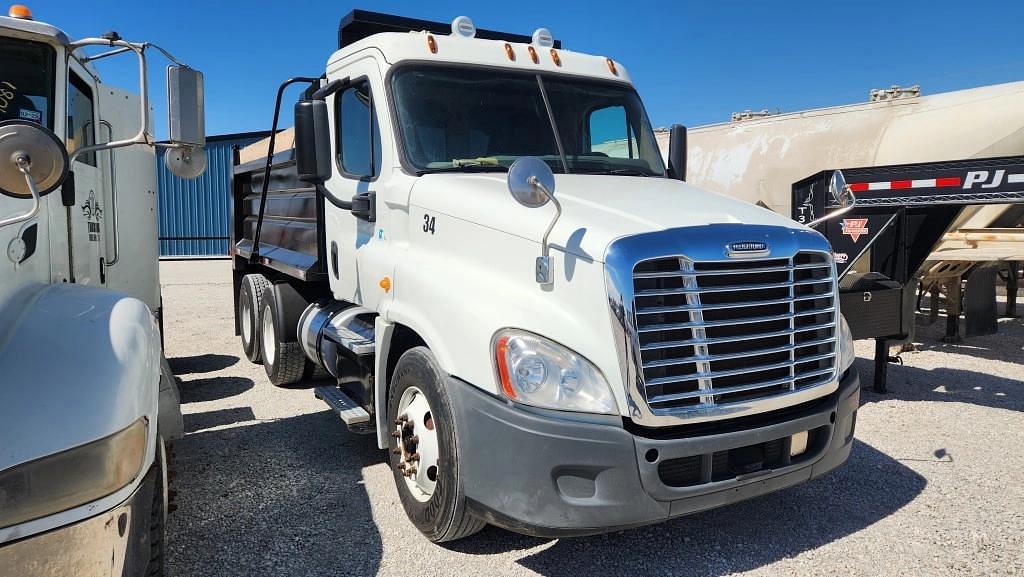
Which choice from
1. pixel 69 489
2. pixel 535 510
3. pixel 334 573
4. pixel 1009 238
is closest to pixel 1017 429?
pixel 1009 238

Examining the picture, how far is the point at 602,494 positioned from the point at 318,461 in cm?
250

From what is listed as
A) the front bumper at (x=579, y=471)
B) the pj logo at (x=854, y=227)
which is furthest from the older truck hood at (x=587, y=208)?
the pj logo at (x=854, y=227)

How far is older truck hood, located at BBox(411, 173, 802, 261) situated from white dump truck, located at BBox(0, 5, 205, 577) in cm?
121

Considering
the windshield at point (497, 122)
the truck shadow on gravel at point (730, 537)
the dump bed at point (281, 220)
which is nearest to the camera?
the truck shadow on gravel at point (730, 537)

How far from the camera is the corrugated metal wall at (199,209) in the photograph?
28422 mm

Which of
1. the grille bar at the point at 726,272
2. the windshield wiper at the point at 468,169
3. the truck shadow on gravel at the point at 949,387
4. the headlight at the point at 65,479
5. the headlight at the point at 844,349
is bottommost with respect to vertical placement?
the truck shadow on gravel at the point at 949,387

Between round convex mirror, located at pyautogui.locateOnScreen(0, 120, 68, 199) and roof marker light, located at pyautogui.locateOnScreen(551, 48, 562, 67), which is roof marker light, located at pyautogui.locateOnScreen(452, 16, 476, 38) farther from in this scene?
round convex mirror, located at pyautogui.locateOnScreen(0, 120, 68, 199)

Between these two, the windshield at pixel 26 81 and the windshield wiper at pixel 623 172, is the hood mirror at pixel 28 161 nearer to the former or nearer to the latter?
the windshield at pixel 26 81

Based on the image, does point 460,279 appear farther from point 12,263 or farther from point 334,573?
point 12,263

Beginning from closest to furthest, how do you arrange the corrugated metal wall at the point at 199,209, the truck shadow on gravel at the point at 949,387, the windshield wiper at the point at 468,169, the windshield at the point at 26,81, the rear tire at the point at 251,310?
the windshield at the point at 26,81 → the windshield wiper at the point at 468,169 → the truck shadow on gravel at the point at 949,387 → the rear tire at the point at 251,310 → the corrugated metal wall at the point at 199,209

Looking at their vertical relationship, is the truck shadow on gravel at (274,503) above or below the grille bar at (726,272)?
below

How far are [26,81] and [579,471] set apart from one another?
9.87 ft

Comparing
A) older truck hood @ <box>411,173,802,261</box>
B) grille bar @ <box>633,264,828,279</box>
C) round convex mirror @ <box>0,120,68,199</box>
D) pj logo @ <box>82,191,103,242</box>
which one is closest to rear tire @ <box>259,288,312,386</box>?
pj logo @ <box>82,191,103,242</box>

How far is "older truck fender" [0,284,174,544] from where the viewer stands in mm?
1981
